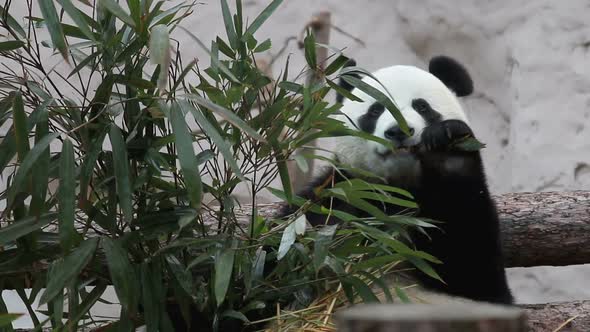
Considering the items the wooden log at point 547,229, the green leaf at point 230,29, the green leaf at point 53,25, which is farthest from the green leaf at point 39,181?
the wooden log at point 547,229

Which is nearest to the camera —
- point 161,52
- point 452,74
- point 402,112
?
point 161,52

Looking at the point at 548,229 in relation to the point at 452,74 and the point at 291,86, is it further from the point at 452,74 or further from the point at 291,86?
the point at 291,86

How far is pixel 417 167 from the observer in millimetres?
2539

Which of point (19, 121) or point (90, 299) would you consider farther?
point (90, 299)

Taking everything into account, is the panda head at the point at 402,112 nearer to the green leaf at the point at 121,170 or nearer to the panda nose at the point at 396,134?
the panda nose at the point at 396,134

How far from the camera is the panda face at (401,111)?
259cm

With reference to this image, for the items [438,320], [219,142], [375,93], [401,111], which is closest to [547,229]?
[401,111]

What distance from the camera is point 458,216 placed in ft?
8.23

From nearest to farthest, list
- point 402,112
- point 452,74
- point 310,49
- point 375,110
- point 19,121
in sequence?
point 19,121, point 310,49, point 402,112, point 375,110, point 452,74

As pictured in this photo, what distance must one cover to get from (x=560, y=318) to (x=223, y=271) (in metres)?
1.09

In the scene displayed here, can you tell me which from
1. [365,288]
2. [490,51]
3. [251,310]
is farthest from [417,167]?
[490,51]

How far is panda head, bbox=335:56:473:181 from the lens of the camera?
2.54 meters

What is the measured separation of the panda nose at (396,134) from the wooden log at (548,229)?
636 millimetres

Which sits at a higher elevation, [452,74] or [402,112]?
[452,74]
